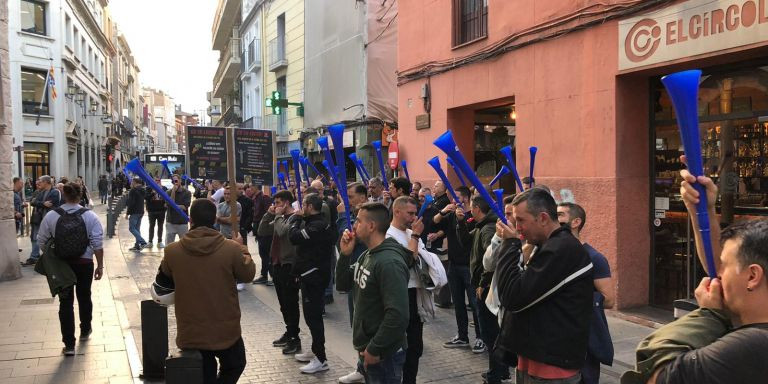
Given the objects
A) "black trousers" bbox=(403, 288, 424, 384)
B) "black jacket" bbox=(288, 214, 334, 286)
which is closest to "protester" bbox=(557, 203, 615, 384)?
"black trousers" bbox=(403, 288, 424, 384)

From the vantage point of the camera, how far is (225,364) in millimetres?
3969

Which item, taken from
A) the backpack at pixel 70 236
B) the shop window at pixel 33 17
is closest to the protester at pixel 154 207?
the backpack at pixel 70 236

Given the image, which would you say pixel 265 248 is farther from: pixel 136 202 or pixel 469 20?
pixel 136 202

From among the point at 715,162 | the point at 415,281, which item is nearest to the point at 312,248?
the point at 415,281

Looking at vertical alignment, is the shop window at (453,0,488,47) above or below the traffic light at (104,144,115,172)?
above

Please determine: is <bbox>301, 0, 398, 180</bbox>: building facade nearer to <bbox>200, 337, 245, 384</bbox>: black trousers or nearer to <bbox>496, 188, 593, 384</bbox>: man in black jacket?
<bbox>200, 337, 245, 384</bbox>: black trousers

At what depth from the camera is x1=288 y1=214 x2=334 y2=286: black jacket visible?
18.6 ft

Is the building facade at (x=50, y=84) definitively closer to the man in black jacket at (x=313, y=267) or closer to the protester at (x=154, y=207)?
the protester at (x=154, y=207)

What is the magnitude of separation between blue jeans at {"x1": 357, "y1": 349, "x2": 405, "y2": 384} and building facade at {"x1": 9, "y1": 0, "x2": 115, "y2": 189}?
22.8 m

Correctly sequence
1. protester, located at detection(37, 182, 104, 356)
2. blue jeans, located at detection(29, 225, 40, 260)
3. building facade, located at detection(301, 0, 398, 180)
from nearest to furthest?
protester, located at detection(37, 182, 104, 356) < blue jeans, located at detection(29, 225, 40, 260) < building facade, located at detection(301, 0, 398, 180)

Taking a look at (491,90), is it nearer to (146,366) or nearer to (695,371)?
(146,366)

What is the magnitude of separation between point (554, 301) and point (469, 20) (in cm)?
890

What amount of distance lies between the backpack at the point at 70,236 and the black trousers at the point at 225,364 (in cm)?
293

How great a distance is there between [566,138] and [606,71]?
113 centimetres
